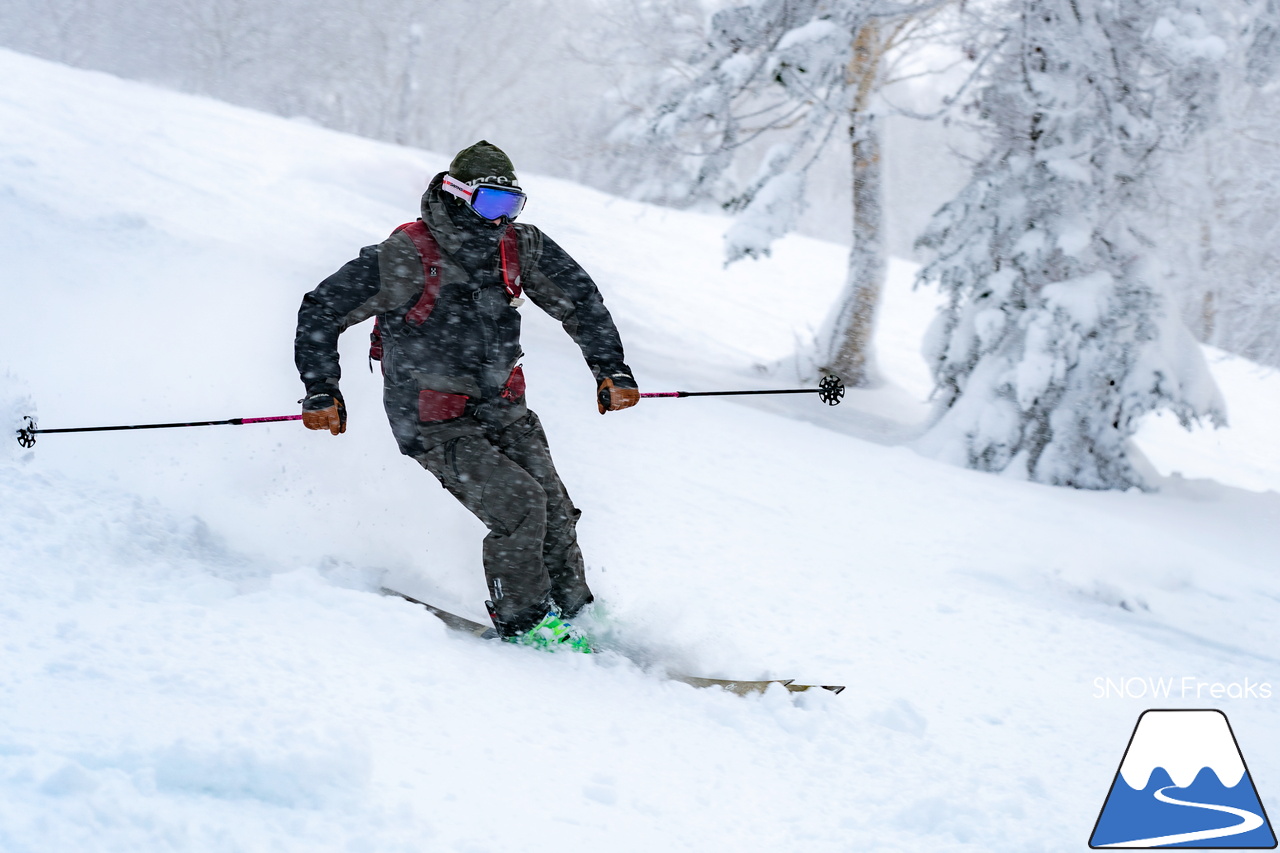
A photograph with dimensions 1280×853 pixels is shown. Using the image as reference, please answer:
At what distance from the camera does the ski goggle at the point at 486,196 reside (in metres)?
3.66

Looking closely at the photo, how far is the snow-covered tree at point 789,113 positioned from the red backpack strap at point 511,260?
6446 millimetres

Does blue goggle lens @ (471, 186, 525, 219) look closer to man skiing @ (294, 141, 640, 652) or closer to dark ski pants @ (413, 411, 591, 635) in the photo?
man skiing @ (294, 141, 640, 652)

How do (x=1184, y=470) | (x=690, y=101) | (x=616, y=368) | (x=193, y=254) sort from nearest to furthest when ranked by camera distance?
(x=616, y=368)
(x=193, y=254)
(x=690, y=101)
(x=1184, y=470)

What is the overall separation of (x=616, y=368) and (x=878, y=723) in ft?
5.85

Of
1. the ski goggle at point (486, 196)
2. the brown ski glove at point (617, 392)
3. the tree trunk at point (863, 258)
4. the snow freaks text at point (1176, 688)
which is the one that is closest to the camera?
the ski goggle at point (486, 196)

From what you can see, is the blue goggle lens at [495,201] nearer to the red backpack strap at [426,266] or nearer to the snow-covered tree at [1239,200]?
the red backpack strap at [426,266]

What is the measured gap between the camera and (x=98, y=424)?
18.9ft

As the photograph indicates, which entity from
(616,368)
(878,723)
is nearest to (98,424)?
(616,368)

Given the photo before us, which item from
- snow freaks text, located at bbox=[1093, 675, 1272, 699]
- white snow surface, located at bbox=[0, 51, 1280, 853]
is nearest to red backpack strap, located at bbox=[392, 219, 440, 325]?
white snow surface, located at bbox=[0, 51, 1280, 853]

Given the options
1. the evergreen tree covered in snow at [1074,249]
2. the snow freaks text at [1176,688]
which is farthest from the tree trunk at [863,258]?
the snow freaks text at [1176,688]

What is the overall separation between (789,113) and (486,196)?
8.52 metres

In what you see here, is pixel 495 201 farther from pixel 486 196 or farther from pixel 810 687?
pixel 810 687

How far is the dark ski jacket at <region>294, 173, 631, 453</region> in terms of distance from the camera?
147 inches

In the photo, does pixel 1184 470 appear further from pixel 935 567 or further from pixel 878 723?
pixel 878 723
